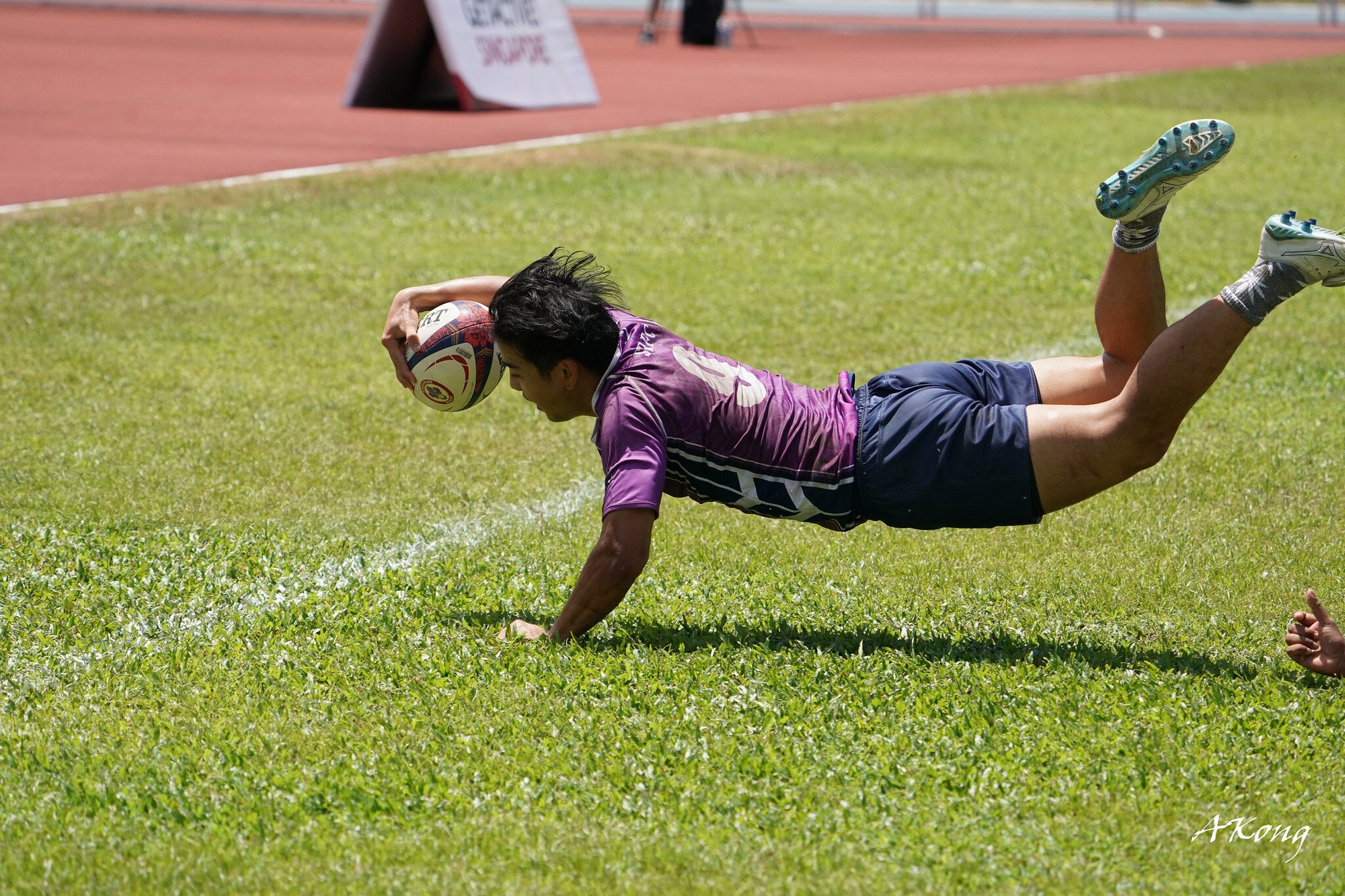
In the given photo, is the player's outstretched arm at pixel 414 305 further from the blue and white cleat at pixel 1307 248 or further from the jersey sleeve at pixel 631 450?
the blue and white cleat at pixel 1307 248

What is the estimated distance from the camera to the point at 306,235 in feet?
38.7

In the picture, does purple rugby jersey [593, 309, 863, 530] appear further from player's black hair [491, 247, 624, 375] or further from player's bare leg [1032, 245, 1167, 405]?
player's bare leg [1032, 245, 1167, 405]

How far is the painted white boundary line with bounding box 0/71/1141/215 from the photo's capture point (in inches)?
510

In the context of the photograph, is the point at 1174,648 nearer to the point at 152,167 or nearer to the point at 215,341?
the point at 215,341

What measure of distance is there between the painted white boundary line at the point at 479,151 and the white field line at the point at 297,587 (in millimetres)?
7654

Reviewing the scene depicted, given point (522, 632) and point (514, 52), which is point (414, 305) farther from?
point (514, 52)

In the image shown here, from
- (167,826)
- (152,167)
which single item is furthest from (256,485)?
(152,167)

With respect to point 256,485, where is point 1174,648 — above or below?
above

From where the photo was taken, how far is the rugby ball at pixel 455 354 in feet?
17.6

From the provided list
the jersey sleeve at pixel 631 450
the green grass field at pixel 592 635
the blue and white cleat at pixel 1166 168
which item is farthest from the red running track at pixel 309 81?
the blue and white cleat at pixel 1166 168

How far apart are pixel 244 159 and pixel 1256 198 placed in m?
9.68

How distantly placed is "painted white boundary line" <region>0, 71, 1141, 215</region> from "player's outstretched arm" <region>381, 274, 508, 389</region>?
26.2ft

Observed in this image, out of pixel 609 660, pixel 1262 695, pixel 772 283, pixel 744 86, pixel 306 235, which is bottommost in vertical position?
pixel 744 86

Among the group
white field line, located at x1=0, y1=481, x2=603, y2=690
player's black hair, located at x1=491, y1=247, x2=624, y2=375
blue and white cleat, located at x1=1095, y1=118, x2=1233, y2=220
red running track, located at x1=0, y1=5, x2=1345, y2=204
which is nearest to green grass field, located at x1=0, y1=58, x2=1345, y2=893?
white field line, located at x1=0, y1=481, x2=603, y2=690
